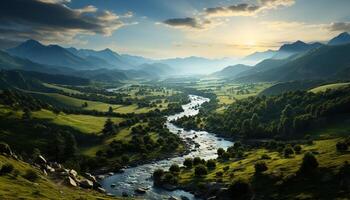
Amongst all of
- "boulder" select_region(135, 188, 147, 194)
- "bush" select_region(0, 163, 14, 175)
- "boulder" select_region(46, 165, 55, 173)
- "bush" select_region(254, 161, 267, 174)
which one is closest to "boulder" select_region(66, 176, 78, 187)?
"boulder" select_region(46, 165, 55, 173)

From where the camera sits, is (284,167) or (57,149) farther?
(57,149)

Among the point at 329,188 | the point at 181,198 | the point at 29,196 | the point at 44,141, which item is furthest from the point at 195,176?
the point at 44,141

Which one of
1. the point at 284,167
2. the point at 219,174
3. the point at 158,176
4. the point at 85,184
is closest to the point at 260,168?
the point at 284,167

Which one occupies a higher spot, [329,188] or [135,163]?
[329,188]

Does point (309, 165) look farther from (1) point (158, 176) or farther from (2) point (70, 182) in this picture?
(2) point (70, 182)

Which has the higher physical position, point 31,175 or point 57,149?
point 31,175

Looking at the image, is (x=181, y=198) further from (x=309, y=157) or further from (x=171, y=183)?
(x=309, y=157)
